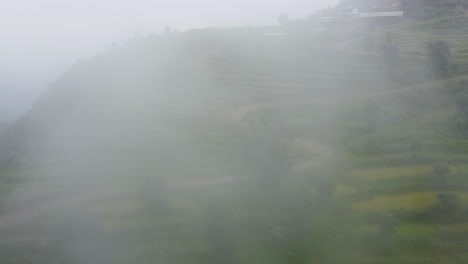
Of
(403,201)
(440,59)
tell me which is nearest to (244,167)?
(403,201)

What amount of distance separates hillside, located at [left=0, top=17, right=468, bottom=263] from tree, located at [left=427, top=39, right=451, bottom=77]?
2.74 feet

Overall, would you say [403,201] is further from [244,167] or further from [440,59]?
[440,59]

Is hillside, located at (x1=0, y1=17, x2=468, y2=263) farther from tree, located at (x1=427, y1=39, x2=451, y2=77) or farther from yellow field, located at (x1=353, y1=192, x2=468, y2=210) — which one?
tree, located at (x1=427, y1=39, x2=451, y2=77)

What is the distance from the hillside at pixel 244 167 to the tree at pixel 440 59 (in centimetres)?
84

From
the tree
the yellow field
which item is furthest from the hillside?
the tree

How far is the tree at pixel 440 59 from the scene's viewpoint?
40.3m

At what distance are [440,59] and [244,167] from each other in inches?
982

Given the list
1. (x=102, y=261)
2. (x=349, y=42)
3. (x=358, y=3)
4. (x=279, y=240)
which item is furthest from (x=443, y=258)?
(x=358, y=3)

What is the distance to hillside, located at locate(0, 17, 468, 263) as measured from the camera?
20.3 meters

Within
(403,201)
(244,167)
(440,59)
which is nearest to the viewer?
(403,201)

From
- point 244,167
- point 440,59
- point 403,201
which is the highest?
point 440,59

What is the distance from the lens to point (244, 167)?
25.6 m

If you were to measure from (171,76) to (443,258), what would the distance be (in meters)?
32.9

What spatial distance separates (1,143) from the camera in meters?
33.5
